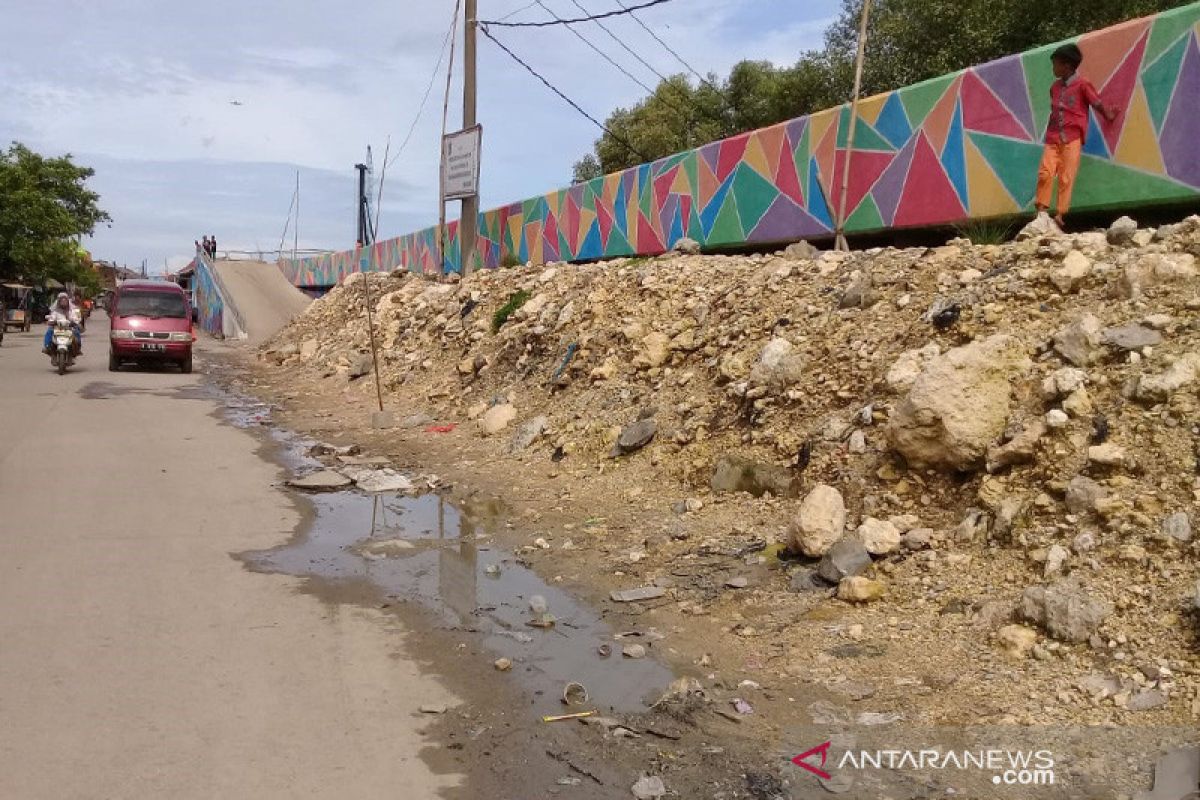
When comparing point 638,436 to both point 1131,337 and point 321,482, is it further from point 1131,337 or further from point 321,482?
point 1131,337

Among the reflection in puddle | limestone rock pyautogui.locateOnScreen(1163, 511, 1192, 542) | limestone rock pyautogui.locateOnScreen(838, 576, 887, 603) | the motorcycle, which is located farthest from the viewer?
the motorcycle

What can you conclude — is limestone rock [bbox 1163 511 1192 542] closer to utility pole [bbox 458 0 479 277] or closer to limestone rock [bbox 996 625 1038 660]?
limestone rock [bbox 996 625 1038 660]

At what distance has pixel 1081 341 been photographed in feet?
18.0

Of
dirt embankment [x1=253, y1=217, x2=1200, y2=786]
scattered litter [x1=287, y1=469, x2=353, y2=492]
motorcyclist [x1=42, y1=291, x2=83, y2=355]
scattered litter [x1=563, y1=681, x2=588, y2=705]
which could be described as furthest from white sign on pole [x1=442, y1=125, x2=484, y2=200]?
scattered litter [x1=563, y1=681, x2=588, y2=705]

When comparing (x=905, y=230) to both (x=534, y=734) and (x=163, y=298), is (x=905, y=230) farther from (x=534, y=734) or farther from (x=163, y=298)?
(x=163, y=298)

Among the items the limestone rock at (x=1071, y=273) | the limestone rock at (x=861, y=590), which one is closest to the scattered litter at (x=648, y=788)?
the limestone rock at (x=861, y=590)

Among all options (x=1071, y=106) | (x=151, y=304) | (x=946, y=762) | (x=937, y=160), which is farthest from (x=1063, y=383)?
(x=151, y=304)

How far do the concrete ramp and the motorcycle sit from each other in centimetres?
1493

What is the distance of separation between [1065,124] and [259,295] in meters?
37.6

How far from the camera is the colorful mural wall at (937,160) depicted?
23.2ft

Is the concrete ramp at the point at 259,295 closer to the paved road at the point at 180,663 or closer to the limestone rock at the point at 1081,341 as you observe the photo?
the paved road at the point at 180,663

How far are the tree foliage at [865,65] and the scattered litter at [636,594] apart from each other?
12709 mm

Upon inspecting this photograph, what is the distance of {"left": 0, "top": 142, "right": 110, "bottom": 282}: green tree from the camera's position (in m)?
39.0

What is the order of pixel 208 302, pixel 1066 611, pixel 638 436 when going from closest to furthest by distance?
pixel 1066 611, pixel 638 436, pixel 208 302
